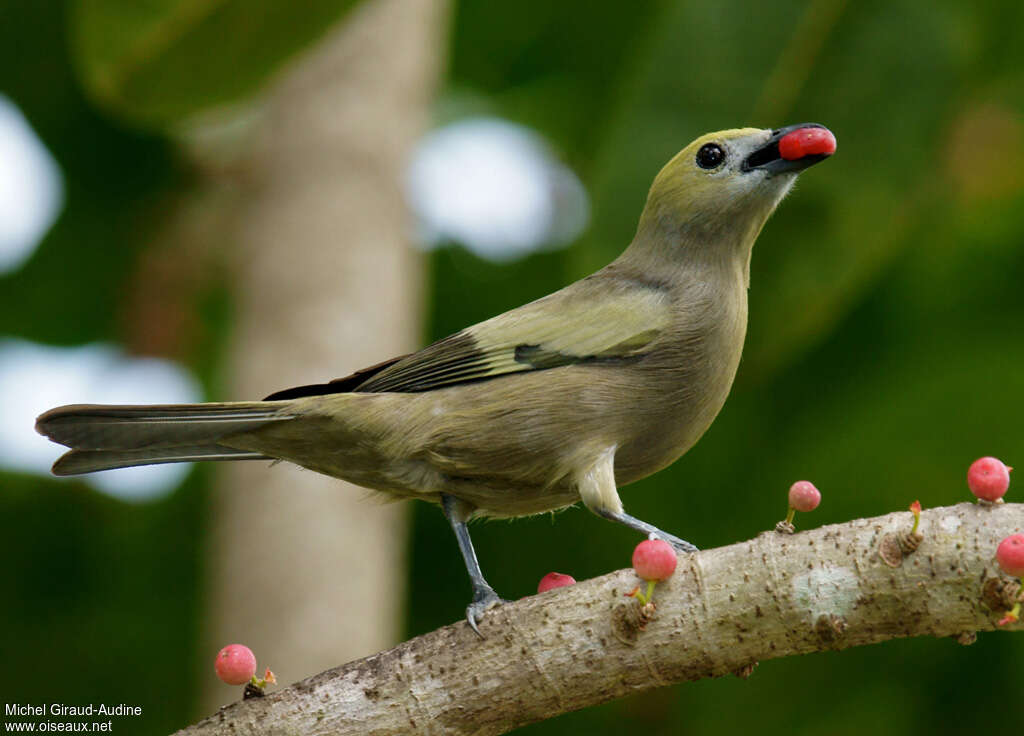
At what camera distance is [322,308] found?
5836 mm

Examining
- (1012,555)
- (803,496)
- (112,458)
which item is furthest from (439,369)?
(1012,555)

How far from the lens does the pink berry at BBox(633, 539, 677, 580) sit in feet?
8.36

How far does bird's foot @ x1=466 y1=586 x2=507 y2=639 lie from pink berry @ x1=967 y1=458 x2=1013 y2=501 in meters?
1.07

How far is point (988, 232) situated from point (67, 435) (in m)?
5.37

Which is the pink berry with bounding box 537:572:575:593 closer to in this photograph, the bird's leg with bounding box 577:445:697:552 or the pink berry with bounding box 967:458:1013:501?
the bird's leg with bounding box 577:445:697:552

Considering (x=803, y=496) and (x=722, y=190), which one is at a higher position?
(x=722, y=190)

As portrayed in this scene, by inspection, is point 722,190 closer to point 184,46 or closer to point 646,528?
point 646,528

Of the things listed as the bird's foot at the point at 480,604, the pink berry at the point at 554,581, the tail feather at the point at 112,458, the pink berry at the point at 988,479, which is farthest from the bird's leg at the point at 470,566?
the pink berry at the point at 988,479

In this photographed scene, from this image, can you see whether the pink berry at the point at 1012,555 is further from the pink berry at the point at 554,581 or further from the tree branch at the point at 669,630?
the pink berry at the point at 554,581

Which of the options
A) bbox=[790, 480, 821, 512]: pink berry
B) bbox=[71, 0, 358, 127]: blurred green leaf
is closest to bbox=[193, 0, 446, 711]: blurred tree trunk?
bbox=[71, 0, 358, 127]: blurred green leaf

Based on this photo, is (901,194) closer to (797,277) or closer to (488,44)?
(797,277)

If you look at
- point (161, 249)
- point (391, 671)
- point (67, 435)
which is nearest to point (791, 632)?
point (391, 671)

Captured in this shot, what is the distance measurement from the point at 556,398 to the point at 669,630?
92cm

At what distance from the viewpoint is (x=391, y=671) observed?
2768 mm
